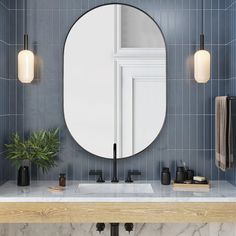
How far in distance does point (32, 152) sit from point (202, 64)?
4.24 feet

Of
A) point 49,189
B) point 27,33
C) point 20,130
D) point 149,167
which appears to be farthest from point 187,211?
point 27,33

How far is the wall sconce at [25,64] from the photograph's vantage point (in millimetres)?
A: 2836

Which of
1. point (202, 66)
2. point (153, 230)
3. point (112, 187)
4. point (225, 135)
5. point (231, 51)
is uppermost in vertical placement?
point (231, 51)

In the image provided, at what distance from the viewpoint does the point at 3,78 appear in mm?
2834

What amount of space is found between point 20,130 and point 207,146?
1330 millimetres

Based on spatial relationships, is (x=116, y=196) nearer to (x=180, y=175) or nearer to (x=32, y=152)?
(x=180, y=175)

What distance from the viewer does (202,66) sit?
110 inches

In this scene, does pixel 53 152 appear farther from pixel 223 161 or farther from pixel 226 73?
pixel 226 73

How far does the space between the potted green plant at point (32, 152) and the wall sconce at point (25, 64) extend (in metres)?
0.38

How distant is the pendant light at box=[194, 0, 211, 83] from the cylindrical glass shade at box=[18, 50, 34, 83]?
1.12 metres

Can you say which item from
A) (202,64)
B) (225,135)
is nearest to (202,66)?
(202,64)

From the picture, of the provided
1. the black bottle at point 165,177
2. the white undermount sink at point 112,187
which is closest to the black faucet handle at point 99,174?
the white undermount sink at point 112,187

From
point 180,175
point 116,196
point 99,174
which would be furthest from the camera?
point 99,174

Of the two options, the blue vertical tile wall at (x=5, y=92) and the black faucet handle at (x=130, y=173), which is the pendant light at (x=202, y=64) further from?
the blue vertical tile wall at (x=5, y=92)
